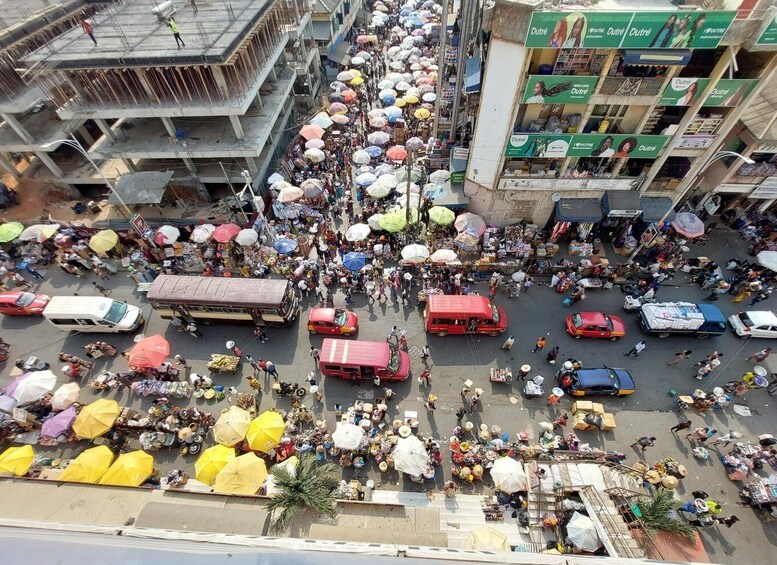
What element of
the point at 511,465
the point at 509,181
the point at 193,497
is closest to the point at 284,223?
the point at 509,181

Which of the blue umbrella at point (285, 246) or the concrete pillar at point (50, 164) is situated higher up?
the concrete pillar at point (50, 164)

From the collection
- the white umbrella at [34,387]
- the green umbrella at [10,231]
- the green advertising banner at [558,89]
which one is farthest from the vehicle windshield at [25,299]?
the green advertising banner at [558,89]

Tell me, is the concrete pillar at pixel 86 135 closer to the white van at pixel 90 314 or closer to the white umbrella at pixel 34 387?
the white van at pixel 90 314

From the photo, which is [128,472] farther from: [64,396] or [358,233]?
[358,233]

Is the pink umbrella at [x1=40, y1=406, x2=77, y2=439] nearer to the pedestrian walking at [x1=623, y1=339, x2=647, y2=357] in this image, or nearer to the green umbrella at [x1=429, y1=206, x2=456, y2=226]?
the green umbrella at [x1=429, y1=206, x2=456, y2=226]

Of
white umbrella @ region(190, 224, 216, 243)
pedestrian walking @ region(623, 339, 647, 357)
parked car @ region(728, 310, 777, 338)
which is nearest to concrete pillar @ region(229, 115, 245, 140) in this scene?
white umbrella @ region(190, 224, 216, 243)

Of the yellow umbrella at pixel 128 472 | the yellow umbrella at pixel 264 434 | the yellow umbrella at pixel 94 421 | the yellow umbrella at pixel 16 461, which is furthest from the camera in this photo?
the yellow umbrella at pixel 94 421

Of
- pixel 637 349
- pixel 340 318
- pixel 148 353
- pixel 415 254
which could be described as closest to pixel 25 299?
Result: pixel 148 353
